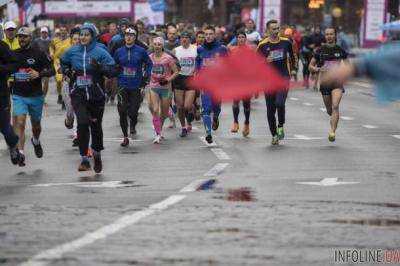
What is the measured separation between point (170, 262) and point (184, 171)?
22.2 ft

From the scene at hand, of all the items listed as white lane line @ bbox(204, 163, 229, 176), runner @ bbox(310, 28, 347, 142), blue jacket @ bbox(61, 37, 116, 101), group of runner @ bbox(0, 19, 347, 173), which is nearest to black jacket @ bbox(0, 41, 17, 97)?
group of runner @ bbox(0, 19, 347, 173)

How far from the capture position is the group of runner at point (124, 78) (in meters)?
15.3

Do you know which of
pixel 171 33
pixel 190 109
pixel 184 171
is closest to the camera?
pixel 184 171

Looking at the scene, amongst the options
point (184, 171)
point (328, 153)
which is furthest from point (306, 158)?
point (184, 171)

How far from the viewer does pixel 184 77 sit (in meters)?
21.2

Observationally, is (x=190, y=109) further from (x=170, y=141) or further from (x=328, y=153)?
(x=328, y=153)

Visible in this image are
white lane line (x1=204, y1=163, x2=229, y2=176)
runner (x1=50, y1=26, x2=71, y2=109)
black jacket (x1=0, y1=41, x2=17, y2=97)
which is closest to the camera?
black jacket (x1=0, y1=41, x2=17, y2=97)

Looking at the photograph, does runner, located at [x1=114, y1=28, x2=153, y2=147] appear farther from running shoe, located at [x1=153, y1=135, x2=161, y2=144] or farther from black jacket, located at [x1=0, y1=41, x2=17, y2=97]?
black jacket, located at [x1=0, y1=41, x2=17, y2=97]

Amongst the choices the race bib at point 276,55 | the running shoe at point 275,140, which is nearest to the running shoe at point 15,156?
the running shoe at point 275,140

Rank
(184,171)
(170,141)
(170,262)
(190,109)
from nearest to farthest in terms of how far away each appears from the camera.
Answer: (170,262)
(184,171)
(170,141)
(190,109)

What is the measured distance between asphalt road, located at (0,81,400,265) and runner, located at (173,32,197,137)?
17.7 inches

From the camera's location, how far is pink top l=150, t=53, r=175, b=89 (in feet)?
66.2

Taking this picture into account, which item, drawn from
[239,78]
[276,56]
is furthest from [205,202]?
[276,56]

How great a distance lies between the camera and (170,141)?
20.1 meters
